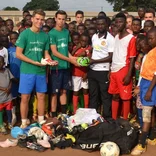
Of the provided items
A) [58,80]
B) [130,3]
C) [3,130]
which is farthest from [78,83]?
[130,3]

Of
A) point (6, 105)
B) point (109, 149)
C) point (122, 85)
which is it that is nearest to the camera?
point (109, 149)

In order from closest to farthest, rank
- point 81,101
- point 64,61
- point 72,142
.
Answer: point 72,142 → point 64,61 → point 81,101

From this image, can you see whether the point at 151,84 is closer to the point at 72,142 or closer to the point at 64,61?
the point at 72,142

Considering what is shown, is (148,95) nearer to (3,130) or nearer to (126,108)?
(126,108)

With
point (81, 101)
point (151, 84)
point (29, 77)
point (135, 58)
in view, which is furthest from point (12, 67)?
point (151, 84)

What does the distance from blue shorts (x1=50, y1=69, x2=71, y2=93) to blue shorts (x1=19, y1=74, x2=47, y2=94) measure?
0.37 meters

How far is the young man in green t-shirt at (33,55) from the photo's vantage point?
4977 mm

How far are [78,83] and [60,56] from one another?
28.9 inches

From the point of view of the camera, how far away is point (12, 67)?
5.76 metres

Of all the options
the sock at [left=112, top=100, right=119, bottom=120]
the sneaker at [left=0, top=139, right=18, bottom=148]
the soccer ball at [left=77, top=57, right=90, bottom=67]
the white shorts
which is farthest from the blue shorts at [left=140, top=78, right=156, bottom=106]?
the sneaker at [left=0, top=139, right=18, bottom=148]

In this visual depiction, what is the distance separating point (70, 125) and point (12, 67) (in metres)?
1.68

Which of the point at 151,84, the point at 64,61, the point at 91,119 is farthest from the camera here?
the point at 64,61

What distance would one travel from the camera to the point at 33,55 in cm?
506

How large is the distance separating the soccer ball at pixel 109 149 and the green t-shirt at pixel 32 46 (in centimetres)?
169
